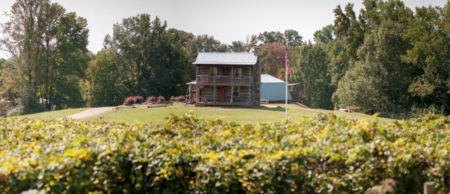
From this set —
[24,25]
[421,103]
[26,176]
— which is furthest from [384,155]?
[24,25]

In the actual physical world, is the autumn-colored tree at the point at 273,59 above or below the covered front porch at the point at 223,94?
above

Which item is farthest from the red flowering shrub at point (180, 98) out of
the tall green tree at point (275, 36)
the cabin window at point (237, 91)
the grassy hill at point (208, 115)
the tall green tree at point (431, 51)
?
the tall green tree at point (275, 36)

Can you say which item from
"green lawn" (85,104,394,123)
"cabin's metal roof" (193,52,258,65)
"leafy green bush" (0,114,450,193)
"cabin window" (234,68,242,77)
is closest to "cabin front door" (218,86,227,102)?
"cabin window" (234,68,242,77)

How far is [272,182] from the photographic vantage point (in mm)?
5613

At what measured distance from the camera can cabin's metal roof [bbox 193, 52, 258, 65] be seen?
41312mm

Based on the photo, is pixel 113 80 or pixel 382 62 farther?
pixel 113 80

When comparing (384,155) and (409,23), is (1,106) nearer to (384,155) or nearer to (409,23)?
(409,23)

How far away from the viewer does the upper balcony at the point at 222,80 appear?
4053cm

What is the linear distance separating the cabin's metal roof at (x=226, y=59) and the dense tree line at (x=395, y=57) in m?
11.0

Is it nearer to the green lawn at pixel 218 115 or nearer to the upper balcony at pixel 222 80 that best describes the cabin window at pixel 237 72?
the upper balcony at pixel 222 80

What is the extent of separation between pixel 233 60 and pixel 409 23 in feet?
55.4

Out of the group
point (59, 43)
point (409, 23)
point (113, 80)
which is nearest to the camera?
point (409, 23)

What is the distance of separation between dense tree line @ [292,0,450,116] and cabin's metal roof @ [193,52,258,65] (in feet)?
36.1

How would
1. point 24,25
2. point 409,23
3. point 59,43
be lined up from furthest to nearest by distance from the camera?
1. point 59,43
2. point 24,25
3. point 409,23
